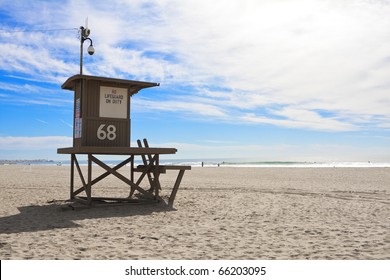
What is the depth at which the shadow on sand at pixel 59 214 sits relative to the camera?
8.59 m

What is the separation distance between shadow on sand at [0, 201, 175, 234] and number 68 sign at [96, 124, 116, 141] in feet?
6.73

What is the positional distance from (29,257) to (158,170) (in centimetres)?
659

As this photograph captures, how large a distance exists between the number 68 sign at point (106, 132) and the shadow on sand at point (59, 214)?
2052 mm

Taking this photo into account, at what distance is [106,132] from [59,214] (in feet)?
9.04

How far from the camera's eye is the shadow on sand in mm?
8594

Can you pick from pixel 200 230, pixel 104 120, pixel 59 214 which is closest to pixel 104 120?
pixel 104 120

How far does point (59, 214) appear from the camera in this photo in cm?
1045

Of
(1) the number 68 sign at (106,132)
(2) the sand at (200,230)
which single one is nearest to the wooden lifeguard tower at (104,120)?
(1) the number 68 sign at (106,132)

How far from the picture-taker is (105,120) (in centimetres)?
1170

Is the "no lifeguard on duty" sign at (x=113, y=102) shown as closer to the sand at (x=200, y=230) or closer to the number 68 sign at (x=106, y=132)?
the number 68 sign at (x=106, y=132)

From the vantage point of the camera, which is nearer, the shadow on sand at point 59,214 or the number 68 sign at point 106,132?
the shadow on sand at point 59,214

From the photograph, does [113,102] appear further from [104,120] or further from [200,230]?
[200,230]

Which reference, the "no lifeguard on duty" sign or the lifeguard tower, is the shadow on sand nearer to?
the lifeguard tower

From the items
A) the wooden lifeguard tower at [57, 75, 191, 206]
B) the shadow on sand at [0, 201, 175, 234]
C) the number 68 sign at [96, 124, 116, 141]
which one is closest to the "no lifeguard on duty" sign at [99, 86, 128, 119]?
the wooden lifeguard tower at [57, 75, 191, 206]
